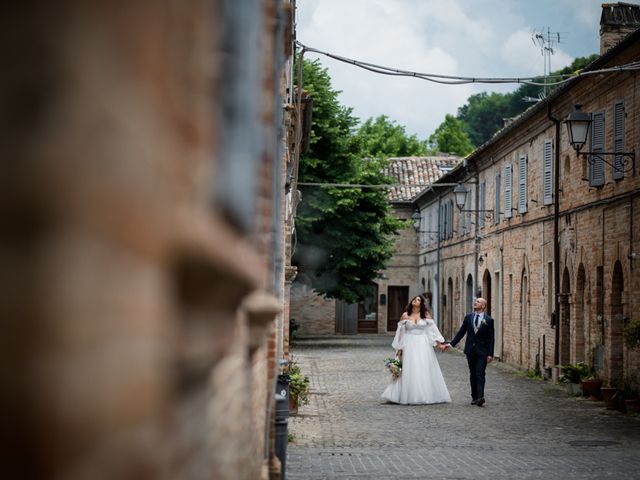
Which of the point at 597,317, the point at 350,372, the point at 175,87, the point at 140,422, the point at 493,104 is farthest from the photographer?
the point at 493,104

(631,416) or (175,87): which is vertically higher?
(175,87)

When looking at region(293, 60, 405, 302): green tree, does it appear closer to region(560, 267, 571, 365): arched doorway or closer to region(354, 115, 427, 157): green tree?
region(560, 267, 571, 365): arched doorway

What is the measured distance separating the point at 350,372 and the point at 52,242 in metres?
28.3

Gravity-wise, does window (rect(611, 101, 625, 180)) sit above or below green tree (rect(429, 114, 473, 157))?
below

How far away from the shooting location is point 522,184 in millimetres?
30906

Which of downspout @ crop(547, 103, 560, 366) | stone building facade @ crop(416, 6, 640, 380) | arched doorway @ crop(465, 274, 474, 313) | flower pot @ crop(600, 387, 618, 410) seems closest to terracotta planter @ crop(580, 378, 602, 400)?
stone building facade @ crop(416, 6, 640, 380)

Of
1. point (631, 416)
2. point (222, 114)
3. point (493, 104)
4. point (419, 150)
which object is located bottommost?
point (631, 416)

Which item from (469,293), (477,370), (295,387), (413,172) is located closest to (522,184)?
(469,293)

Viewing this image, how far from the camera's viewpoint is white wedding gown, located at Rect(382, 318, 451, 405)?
19.7 meters

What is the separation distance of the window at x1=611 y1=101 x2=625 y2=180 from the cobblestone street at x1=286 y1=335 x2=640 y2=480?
4651 mm

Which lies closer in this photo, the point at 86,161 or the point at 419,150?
the point at 86,161

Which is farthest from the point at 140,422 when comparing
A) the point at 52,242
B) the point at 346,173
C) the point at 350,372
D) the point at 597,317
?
the point at 346,173

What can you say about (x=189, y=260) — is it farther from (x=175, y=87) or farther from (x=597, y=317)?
(x=597, y=317)

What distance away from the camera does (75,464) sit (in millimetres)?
986
